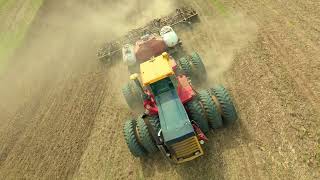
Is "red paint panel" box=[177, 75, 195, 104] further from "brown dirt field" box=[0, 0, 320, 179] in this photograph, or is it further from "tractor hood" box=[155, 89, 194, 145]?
"brown dirt field" box=[0, 0, 320, 179]

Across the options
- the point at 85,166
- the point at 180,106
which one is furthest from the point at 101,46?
the point at 180,106

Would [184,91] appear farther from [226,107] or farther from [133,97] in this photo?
[133,97]

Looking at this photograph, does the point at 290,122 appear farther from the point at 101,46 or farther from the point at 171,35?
the point at 101,46

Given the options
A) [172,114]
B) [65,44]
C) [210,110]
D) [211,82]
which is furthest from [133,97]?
[65,44]

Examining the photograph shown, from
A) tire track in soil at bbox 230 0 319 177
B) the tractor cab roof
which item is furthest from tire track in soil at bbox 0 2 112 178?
tire track in soil at bbox 230 0 319 177

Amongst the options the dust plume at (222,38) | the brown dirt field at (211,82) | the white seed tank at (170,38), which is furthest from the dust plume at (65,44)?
the dust plume at (222,38)
